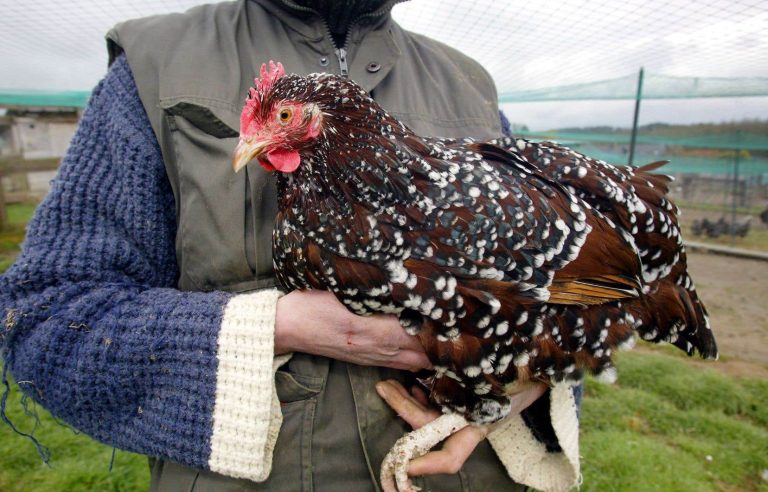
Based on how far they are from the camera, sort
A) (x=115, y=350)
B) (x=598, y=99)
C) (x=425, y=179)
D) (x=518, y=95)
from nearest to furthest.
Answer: (x=115, y=350) < (x=425, y=179) < (x=598, y=99) < (x=518, y=95)

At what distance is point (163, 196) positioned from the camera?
1.36 metres

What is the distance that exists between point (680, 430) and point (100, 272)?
174 inches

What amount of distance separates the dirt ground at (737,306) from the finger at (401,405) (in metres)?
4.91

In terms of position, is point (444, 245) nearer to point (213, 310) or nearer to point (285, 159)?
point (285, 159)

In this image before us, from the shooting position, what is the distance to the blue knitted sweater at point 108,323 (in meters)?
1.15

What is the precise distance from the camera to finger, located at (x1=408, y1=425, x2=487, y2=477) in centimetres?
135

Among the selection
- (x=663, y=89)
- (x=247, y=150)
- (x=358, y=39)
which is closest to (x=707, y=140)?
(x=663, y=89)

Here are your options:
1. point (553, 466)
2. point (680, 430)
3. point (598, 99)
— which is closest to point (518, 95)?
point (598, 99)

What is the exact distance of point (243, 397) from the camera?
1175mm

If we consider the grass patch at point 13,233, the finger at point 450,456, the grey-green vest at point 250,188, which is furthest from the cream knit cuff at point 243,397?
the grass patch at point 13,233

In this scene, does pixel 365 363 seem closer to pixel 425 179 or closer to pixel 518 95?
pixel 425 179

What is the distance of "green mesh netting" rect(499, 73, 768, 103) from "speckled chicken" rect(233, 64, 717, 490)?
6688 millimetres

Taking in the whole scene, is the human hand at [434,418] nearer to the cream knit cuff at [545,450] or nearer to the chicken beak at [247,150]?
the cream knit cuff at [545,450]

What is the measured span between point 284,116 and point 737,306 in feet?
24.4
